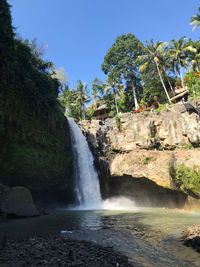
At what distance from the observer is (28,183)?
17766mm

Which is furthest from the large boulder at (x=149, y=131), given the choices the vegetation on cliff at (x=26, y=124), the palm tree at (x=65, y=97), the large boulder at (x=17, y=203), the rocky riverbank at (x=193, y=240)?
the palm tree at (x=65, y=97)

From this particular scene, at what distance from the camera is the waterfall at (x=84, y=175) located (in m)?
20.9

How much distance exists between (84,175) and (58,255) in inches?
668

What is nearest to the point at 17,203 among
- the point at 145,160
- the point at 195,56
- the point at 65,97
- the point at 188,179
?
the point at 145,160

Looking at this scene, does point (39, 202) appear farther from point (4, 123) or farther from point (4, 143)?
point (4, 123)

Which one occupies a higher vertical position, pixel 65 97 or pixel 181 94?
pixel 65 97

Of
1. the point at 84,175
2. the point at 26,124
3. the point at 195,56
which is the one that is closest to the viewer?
the point at 26,124

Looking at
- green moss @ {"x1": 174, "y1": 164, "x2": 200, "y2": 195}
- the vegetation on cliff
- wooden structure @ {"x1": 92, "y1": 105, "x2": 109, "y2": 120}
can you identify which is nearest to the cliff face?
green moss @ {"x1": 174, "y1": 164, "x2": 200, "y2": 195}

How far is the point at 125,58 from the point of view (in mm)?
41281

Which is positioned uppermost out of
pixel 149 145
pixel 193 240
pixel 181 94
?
pixel 181 94

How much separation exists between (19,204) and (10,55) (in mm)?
11060

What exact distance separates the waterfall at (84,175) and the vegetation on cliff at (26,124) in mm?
1543

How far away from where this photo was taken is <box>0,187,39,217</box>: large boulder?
11.4m

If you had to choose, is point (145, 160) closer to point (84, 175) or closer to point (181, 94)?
point (84, 175)
